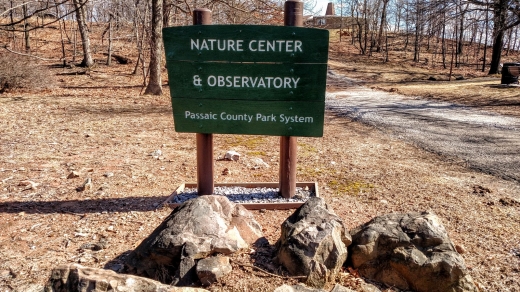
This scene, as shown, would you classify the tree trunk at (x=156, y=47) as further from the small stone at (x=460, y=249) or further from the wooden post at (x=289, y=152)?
the small stone at (x=460, y=249)

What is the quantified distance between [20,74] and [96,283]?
14.2 meters

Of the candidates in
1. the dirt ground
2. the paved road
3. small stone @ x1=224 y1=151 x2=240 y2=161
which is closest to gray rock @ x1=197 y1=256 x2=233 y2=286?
the dirt ground

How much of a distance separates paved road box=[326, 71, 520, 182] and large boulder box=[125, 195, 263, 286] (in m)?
4.54

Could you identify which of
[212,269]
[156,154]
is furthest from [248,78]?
[156,154]

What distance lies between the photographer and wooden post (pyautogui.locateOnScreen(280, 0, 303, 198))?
4.20m

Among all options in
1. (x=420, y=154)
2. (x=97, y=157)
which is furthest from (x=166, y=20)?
(x=420, y=154)

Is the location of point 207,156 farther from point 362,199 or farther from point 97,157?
point 97,157

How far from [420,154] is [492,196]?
7.33 feet

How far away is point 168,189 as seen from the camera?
5074 mm

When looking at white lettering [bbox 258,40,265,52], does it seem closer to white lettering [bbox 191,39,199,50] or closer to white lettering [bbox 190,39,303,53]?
white lettering [bbox 190,39,303,53]

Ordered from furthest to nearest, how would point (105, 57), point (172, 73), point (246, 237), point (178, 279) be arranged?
point (105, 57)
point (172, 73)
point (246, 237)
point (178, 279)

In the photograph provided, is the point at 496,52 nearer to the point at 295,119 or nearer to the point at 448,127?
the point at 448,127

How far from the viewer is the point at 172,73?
168 inches

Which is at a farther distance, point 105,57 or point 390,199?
point 105,57
